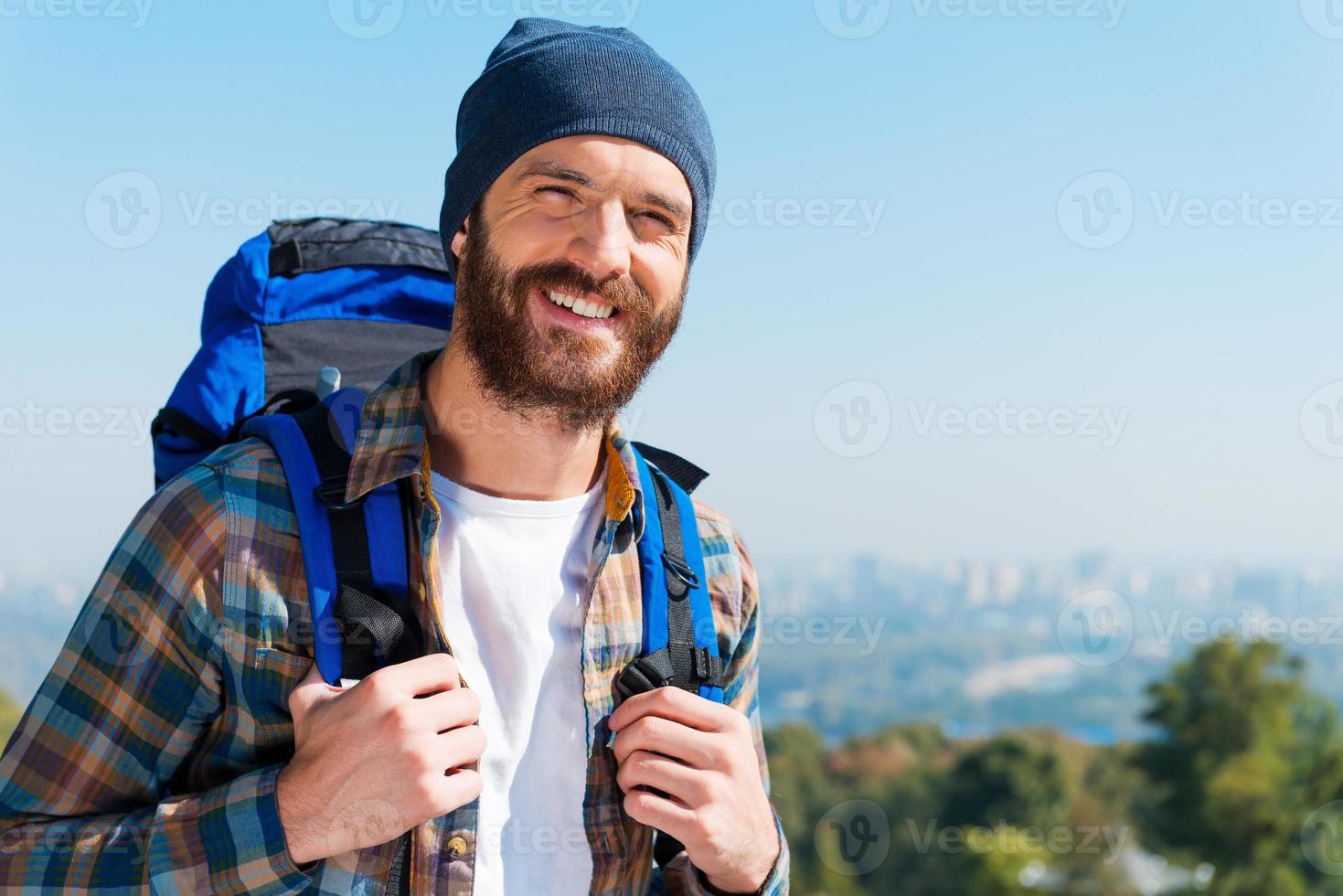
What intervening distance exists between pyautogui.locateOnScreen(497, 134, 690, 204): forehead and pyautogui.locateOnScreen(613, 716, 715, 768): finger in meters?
1.33

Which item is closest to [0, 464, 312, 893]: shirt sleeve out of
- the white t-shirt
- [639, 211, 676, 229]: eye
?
the white t-shirt

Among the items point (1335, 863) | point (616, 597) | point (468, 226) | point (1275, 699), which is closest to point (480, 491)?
point (616, 597)

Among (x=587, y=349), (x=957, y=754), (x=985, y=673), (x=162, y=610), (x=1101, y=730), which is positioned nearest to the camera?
(x=162, y=610)

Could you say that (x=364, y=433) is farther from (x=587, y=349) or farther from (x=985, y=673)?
(x=985, y=673)

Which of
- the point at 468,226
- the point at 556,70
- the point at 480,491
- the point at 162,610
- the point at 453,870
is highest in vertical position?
the point at 556,70

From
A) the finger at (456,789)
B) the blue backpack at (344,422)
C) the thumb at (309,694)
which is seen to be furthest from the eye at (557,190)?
the finger at (456,789)

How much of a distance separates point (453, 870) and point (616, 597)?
0.76 metres

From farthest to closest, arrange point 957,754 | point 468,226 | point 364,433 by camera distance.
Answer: point 957,754 → point 468,226 → point 364,433

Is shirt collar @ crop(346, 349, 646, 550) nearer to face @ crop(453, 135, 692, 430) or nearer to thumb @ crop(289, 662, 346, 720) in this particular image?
face @ crop(453, 135, 692, 430)

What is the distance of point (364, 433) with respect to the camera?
2691mm

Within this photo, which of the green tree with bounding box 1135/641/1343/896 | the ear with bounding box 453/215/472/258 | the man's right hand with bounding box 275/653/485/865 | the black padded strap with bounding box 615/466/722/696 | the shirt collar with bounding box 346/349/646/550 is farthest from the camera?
the green tree with bounding box 1135/641/1343/896

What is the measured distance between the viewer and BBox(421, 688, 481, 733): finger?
7.80 ft

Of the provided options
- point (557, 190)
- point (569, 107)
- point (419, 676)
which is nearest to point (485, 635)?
point (419, 676)

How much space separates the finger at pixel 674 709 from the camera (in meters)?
2.66
